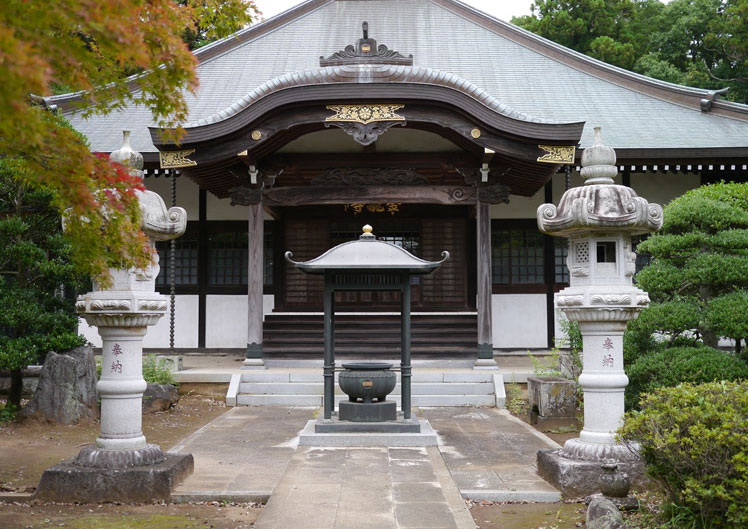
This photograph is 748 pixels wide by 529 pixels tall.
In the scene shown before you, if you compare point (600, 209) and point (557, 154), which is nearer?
point (600, 209)

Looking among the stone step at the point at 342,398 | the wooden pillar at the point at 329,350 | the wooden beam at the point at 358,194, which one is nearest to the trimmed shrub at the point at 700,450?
the wooden pillar at the point at 329,350

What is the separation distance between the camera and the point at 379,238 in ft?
50.1

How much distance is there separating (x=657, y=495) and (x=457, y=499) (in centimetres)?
175

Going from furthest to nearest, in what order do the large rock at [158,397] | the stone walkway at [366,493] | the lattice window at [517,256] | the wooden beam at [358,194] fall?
the lattice window at [517,256] < the wooden beam at [358,194] < the large rock at [158,397] < the stone walkway at [366,493]

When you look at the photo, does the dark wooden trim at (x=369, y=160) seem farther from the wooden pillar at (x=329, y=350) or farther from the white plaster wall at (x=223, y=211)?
the wooden pillar at (x=329, y=350)

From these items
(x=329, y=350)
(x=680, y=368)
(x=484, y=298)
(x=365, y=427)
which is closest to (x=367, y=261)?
(x=329, y=350)

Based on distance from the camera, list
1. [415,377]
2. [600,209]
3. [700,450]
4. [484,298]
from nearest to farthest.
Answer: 1. [700,450]
2. [600,209]
3. [415,377]
4. [484,298]

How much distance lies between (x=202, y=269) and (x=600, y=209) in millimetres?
10486

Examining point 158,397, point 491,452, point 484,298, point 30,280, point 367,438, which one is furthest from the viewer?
point 484,298

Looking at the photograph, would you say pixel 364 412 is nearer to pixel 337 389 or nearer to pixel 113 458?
pixel 113 458

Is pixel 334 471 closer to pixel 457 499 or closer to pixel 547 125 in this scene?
pixel 457 499

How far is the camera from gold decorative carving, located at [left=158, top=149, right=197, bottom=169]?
38.3 feet

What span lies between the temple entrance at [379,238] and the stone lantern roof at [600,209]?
8.67 m

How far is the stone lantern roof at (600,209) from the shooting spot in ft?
20.7
